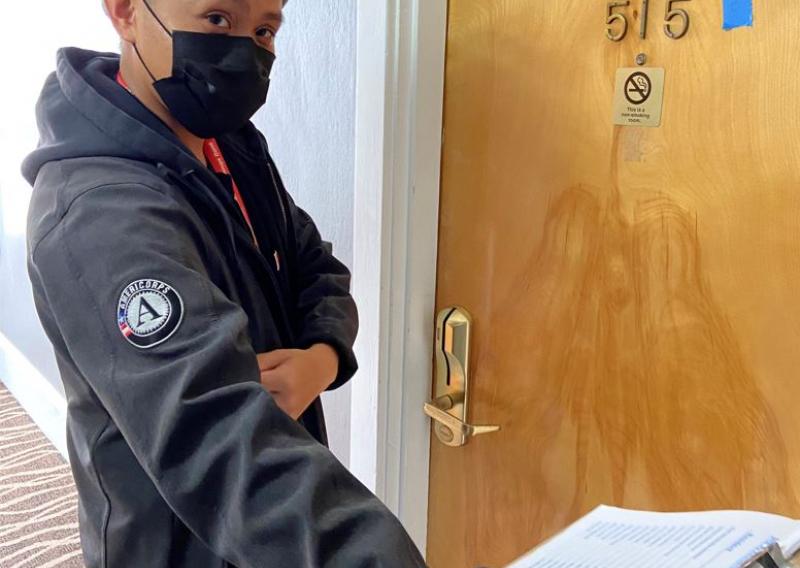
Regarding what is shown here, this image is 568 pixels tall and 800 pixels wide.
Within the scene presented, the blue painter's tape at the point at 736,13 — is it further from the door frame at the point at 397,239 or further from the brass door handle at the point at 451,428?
the brass door handle at the point at 451,428

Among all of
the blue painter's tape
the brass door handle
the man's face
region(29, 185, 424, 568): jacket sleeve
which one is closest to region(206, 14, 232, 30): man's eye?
the man's face

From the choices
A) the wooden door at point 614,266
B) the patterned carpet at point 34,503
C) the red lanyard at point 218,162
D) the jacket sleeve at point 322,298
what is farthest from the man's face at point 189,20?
the patterned carpet at point 34,503

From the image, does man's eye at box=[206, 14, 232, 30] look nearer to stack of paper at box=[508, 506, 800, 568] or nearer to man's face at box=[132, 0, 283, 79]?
man's face at box=[132, 0, 283, 79]

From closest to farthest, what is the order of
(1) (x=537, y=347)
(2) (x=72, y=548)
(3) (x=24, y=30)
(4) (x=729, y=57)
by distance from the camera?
(4) (x=729, y=57)
(1) (x=537, y=347)
(2) (x=72, y=548)
(3) (x=24, y=30)

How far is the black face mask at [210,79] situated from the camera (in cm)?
76

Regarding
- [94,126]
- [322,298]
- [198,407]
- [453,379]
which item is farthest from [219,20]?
[453,379]

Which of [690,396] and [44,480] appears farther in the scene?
A: [44,480]

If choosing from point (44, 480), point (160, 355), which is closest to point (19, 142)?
point (44, 480)

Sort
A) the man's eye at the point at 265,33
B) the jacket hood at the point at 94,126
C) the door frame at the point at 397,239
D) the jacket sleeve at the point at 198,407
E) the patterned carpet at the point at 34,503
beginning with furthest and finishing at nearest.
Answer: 1. the patterned carpet at the point at 34,503
2. the door frame at the point at 397,239
3. the man's eye at the point at 265,33
4. the jacket hood at the point at 94,126
5. the jacket sleeve at the point at 198,407

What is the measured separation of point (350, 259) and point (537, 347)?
1.11ft

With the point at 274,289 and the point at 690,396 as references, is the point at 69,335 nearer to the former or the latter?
the point at 274,289

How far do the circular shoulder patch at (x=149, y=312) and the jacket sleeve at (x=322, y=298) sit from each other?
0.97ft

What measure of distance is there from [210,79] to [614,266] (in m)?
0.50

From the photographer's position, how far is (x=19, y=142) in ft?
9.04
